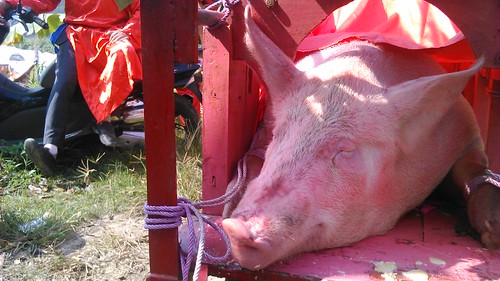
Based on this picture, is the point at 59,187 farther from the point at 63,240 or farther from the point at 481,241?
the point at 481,241

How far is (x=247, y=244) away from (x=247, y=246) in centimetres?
2

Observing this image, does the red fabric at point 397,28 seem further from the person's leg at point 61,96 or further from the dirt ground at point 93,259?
the person's leg at point 61,96

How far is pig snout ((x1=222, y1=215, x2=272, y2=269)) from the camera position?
1730 mm

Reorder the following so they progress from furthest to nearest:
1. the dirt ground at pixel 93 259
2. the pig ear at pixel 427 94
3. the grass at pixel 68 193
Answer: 1. the grass at pixel 68 193
2. the dirt ground at pixel 93 259
3. the pig ear at pixel 427 94

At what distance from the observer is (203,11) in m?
2.23

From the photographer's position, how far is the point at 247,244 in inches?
68.6

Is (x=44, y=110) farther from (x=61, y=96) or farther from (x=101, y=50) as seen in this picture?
(x=101, y=50)

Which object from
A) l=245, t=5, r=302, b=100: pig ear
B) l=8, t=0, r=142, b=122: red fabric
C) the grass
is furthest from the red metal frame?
l=8, t=0, r=142, b=122: red fabric

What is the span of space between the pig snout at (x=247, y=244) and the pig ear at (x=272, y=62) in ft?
2.48

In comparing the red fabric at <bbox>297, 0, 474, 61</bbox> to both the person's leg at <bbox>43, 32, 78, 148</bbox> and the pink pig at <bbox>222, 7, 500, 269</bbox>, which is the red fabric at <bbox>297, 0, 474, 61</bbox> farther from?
the person's leg at <bbox>43, 32, 78, 148</bbox>

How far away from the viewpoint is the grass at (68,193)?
11.7 ft

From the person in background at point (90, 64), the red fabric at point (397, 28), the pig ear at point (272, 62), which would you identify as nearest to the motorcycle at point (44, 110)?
the person in background at point (90, 64)

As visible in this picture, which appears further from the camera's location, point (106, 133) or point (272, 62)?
point (106, 133)

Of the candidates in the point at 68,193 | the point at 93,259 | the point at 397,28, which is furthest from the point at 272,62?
the point at 68,193
